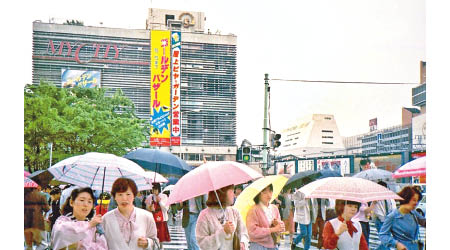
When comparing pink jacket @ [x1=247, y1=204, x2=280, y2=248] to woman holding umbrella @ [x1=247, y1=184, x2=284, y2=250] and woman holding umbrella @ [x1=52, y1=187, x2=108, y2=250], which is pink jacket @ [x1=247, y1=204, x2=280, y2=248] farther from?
woman holding umbrella @ [x1=52, y1=187, x2=108, y2=250]

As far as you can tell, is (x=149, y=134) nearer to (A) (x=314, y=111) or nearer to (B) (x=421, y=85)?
(A) (x=314, y=111)

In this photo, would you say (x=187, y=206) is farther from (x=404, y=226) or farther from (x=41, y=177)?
(x=404, y=226)

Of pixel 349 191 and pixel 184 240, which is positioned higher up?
pixel 349 191

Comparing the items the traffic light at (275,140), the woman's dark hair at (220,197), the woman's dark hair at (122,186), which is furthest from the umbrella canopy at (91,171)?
the traffic light at (275,140)

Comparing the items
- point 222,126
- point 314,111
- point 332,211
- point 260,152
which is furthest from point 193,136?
point 332,211

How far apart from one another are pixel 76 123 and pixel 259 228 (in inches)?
107

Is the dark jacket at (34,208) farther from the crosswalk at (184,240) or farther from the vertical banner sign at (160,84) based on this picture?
the crosswalk at (184,240)

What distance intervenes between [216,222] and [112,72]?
8.70 feet

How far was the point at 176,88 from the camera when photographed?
6.95m

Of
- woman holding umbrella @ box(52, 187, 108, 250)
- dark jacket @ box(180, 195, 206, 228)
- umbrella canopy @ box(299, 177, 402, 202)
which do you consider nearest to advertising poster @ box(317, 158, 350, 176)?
dark jacket @ box(180, 195, 206, 228)

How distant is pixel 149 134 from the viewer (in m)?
7.04

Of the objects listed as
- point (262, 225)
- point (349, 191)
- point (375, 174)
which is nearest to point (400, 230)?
point (349, 191)

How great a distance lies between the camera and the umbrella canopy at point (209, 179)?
16.1ft

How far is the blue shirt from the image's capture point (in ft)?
17.3
